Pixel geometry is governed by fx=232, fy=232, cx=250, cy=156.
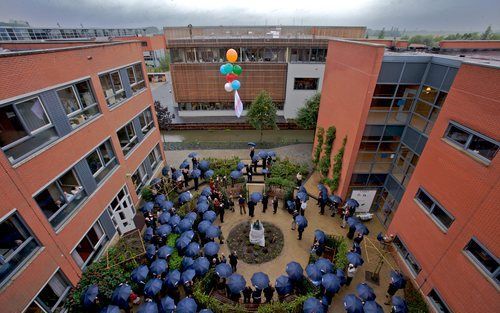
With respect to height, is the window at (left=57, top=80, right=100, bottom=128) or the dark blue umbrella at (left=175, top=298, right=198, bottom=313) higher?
the window at (left=57, top=80, right=100, bottom=128)

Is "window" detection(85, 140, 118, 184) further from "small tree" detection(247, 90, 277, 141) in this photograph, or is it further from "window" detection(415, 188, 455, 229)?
"window" detection(415, 188, 455, 229)

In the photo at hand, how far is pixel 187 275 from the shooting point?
10.7 m

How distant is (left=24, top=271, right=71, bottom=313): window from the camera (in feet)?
28.7

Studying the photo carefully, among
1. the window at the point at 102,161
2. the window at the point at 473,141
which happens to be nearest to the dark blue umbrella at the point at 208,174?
the window at the point at 102,161

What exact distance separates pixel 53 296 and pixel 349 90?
18.6m

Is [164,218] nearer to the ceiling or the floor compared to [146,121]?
nearer to the floor

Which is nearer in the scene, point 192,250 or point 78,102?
point 78,102

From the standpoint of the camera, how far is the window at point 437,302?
31.5 ft

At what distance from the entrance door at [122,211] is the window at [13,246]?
485 centimetres

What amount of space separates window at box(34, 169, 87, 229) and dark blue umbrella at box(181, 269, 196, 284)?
5.70 meters

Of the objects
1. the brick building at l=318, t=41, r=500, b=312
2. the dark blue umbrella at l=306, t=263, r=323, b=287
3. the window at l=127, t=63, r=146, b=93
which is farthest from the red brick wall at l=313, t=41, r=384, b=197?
the window at l=127, t=63, r=146, b=93

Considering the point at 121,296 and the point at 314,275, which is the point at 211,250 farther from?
the point at 314,275

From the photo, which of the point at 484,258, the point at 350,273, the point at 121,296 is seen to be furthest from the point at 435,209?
the point at 121,296

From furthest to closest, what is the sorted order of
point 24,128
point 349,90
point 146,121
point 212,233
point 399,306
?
1. point 146,121
2. point 349,90
3. point 212,233
4. point 399,306
5. point 24,128
